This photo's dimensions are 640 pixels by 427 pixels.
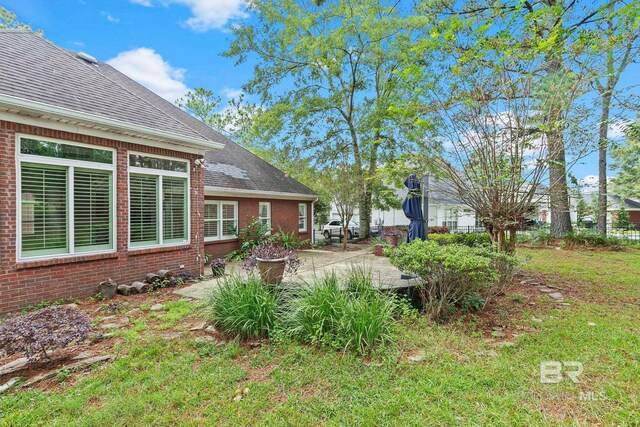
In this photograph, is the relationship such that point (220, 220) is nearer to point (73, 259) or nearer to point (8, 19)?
point (73, 259)

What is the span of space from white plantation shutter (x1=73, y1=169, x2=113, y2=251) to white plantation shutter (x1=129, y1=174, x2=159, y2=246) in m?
0.46

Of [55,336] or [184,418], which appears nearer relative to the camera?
[184,418]

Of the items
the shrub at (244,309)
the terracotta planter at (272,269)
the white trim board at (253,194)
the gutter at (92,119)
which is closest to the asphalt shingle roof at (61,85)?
the gutter at (92,119)

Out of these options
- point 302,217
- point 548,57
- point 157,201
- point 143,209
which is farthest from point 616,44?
point 302,217

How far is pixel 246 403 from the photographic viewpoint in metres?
2.81

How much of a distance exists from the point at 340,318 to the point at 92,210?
5.49 m

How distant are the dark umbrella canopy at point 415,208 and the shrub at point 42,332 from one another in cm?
593

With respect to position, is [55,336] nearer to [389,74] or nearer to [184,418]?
[184,418]

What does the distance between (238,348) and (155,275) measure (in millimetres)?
4088

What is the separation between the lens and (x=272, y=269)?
5371 mm

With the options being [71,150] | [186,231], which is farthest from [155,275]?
[71,150]

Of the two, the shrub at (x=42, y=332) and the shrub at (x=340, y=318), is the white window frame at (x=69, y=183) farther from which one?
the shrub at (x=340, y=318)

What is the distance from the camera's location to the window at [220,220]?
11055mm

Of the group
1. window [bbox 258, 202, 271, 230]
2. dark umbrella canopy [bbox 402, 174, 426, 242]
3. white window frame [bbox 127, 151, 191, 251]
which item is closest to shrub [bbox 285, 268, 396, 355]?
dark umbrella canopy [bbox 402, 174, 426, 242]
